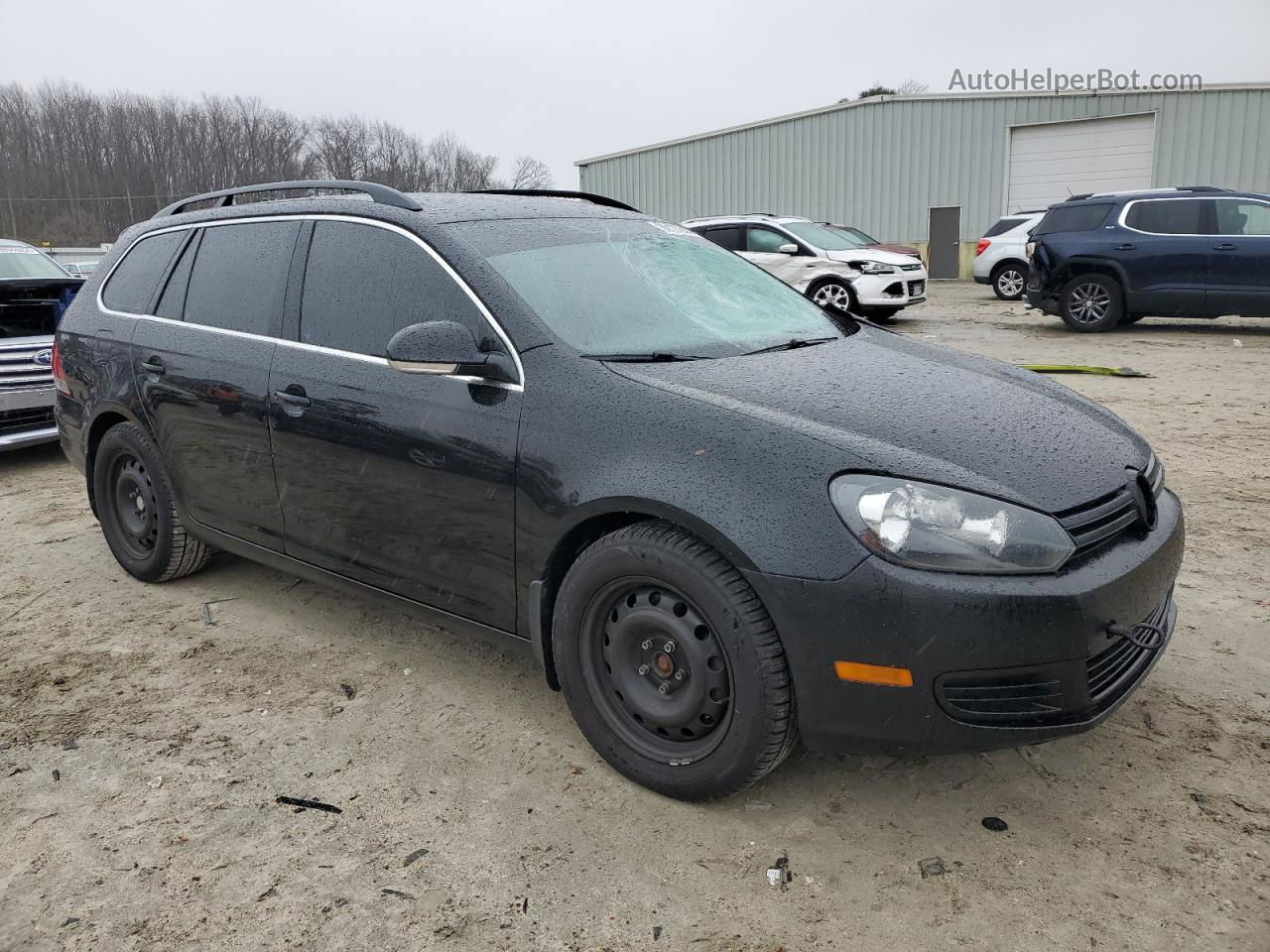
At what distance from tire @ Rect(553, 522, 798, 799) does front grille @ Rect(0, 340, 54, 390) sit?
5.79 metres

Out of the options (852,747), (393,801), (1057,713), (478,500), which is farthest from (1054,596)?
(393,801)

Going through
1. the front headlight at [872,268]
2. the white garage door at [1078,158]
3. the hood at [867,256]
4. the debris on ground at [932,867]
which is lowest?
the debris on ground at [932,867]

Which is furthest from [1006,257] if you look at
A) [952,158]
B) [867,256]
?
[952,158]

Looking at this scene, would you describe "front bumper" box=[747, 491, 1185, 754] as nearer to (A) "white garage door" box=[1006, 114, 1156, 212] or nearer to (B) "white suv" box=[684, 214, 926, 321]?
(B) "white suv" box=[684, 214, 926, 321]

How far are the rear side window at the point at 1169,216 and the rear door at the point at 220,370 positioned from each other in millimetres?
12115

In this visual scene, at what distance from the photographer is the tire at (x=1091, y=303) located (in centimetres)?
1298

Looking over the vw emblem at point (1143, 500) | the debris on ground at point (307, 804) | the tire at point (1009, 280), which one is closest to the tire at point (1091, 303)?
the tire at point (1009, 280)

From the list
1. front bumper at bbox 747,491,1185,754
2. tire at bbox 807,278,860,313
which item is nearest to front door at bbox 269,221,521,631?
front bumper at bbox 747,491,1185,754

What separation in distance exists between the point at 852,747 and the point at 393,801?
1.26 m

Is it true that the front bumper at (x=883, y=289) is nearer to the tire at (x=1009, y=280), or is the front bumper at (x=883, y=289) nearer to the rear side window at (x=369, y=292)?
the tire at (x=1009, y=280)

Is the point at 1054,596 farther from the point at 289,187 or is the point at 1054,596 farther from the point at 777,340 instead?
the point at 289,187

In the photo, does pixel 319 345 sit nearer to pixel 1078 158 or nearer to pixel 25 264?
pixel 25 264

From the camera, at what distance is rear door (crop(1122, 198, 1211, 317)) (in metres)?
12.4

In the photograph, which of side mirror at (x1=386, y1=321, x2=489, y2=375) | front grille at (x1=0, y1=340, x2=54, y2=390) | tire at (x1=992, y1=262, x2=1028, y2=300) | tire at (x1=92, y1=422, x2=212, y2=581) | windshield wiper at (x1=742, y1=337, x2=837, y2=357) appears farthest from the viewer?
tire at (x1=992, y1=262, x2=1028, y2=300)
